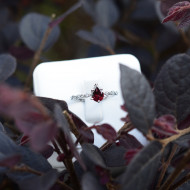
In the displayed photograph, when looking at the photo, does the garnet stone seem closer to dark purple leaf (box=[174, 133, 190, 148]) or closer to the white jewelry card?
the white jewelry card

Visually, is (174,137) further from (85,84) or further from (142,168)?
(85,84)

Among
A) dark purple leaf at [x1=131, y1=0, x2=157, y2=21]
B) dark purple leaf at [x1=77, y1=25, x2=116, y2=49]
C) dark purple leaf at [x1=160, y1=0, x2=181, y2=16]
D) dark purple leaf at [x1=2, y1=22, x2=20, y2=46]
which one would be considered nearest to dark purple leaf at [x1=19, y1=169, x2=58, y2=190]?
dark purple leaf at [x1=160, y1=0, x2=181, y2=16]

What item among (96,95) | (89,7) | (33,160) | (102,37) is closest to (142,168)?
(33,160)

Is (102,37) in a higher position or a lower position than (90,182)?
higher

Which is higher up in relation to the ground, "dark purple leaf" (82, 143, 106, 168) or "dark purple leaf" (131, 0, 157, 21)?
"dark purple leaf" (131, 0, 157, 21)

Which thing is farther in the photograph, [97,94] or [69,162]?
[97,94]

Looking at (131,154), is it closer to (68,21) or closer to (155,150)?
(155,150)
